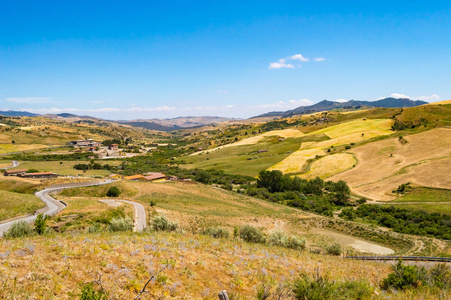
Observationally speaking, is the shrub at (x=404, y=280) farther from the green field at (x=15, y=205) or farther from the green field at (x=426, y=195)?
the green field at (x=426, y=195)

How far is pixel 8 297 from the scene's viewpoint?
277 inches

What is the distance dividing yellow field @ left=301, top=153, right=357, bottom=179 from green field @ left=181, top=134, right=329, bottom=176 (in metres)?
18.8

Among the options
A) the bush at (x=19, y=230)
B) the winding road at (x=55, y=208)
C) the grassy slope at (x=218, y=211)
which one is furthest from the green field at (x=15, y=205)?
the bush at (x=19, y=230)

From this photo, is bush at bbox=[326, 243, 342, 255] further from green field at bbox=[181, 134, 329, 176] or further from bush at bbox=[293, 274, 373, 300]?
green field at bbox=[181, 134, 329, 176]

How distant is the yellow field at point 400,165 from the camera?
63.8 m

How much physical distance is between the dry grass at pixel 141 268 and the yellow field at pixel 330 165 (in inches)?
2889

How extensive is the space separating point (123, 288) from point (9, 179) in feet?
221

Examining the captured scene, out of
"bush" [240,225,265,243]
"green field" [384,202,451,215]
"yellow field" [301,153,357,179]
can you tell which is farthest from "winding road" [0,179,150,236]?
"yellow field" [301,153,357,179]

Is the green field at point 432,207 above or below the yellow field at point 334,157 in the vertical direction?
below

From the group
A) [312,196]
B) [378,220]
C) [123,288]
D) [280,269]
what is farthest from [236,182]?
[123,288]

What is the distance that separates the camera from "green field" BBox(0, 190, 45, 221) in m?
30.1

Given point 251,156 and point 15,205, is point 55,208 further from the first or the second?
point 251,156

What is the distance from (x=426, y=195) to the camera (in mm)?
57562

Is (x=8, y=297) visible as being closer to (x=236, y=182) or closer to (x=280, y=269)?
(x=280, y=269)
